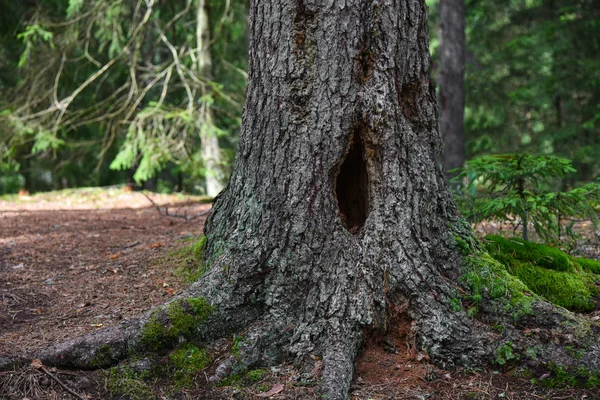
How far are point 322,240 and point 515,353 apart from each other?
144cm

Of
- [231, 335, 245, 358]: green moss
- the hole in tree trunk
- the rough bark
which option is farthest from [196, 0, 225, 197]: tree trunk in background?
[231, 335, 245, 358]: green moss

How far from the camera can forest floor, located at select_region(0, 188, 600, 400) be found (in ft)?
9.89

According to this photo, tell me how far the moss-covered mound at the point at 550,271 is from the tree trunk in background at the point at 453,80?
5444mm

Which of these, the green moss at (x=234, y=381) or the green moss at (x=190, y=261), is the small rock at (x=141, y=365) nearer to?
the green moss at (x=234, y=381)

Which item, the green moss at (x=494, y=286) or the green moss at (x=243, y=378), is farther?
the green moss at (x=494, y=286)

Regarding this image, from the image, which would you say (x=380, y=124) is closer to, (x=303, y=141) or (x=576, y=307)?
(x=303, y=141)

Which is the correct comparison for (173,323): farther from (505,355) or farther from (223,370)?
(505,355)

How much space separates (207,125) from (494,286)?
783cm

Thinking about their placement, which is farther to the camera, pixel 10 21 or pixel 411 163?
pixel 10 21

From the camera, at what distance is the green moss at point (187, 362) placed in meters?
3.11

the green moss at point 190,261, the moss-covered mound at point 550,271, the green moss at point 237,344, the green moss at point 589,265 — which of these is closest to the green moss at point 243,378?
the green moss at point 237,344

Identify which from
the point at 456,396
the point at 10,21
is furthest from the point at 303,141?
the point at 10,21

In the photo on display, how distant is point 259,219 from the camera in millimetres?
3492

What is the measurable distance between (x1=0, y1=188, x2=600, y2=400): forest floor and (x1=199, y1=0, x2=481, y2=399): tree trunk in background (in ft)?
0.64
